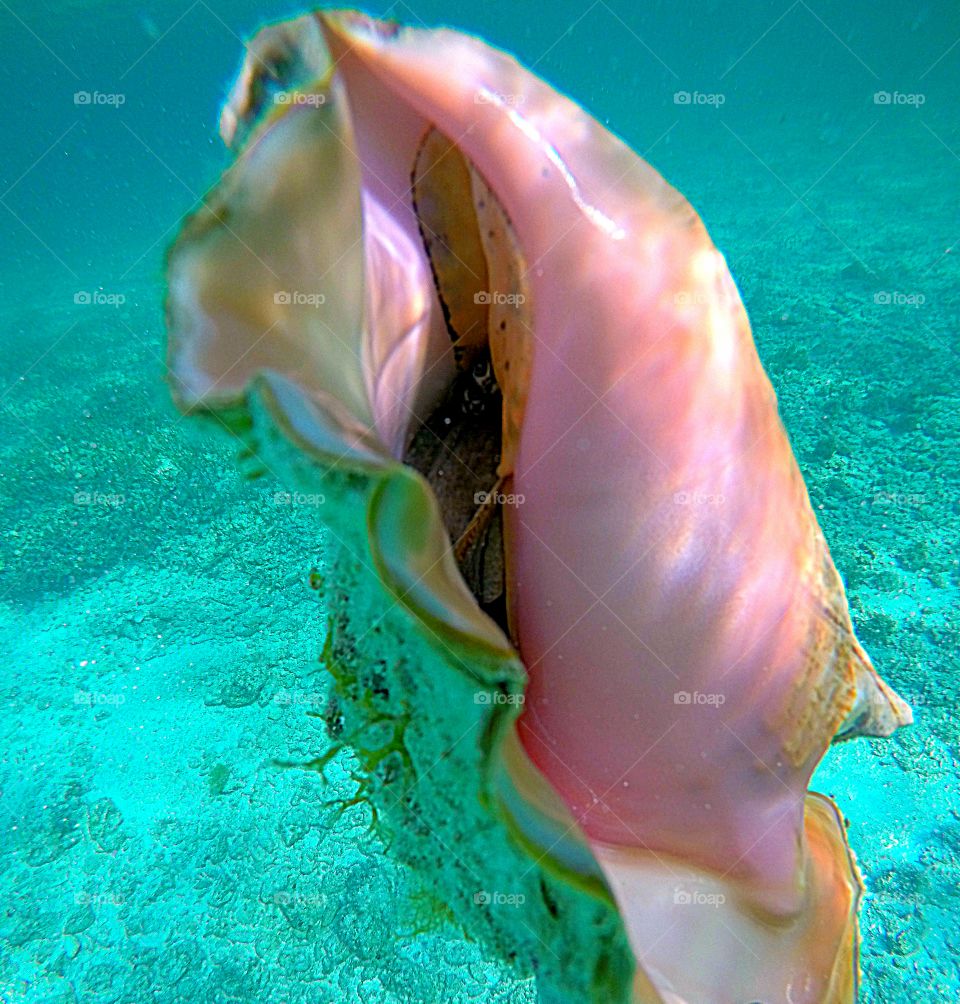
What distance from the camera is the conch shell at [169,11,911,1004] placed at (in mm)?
623

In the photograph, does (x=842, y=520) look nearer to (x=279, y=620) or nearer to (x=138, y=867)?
(x=279, y=620)

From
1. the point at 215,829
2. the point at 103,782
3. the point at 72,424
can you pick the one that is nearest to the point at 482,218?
the point at 215,829

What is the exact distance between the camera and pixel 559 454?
86cm

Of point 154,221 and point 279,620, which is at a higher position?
point 279,620

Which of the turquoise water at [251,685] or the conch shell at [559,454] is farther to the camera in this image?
the turquoise water at [251,685]

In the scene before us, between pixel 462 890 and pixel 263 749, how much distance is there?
258 centimetres

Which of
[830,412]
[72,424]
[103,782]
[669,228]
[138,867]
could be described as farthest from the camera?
[72,424]

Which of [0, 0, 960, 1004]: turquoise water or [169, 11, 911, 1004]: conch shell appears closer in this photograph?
[169, 11, 911, 1004]: conch shell

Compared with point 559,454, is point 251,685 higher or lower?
lower

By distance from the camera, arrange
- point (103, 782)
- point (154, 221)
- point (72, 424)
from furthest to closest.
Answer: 1. point (154, 221)
2. point (72, 424)
3. point (103, 782)

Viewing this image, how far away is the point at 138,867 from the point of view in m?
2.78

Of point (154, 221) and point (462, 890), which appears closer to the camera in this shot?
point (462, 890)

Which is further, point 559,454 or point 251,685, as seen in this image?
point 251,685

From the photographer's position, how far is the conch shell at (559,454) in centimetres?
62
